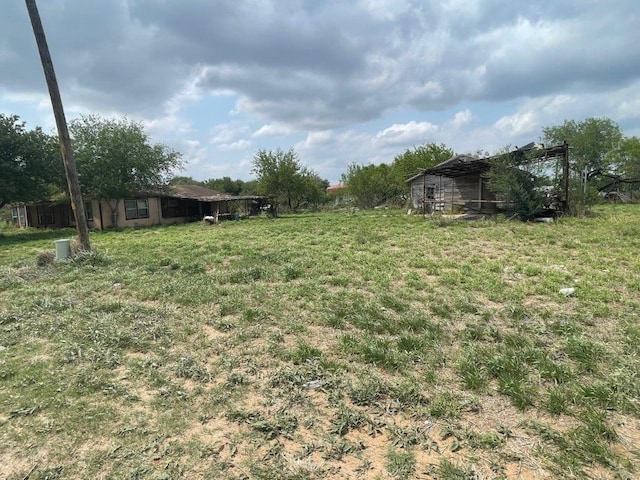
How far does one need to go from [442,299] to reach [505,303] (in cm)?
75

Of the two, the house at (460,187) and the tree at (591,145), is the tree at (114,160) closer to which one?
the house at (460,187)

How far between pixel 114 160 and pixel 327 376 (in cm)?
2240

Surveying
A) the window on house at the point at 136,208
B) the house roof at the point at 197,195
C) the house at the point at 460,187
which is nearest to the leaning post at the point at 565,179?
the house at the point at 460,187

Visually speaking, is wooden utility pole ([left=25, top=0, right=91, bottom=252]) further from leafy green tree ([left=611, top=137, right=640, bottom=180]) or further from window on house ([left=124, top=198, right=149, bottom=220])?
leafy green tree ([left=611, top=137, right=640, bottom=180])

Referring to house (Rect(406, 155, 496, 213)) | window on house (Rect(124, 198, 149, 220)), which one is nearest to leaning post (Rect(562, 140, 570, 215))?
house (Rect(406, 155, 496, 213))

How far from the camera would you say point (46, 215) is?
23734 millimetres

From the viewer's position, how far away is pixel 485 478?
1.97 metres

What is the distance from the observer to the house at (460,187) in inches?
695

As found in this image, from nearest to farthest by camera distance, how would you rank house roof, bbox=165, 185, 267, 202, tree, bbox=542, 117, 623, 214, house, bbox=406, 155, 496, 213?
house, bbox=406, 155, 496, 213, house roof, bbox=165, 185, 267, 202, tree, bbox=542, 117, 623, 214

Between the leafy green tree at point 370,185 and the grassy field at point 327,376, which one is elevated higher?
the leafy green tree at point 370,185

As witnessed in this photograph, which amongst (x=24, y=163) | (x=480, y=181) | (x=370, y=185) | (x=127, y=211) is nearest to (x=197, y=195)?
(x=127, y=211)

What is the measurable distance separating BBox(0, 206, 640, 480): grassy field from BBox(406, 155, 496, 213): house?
39.2 ft

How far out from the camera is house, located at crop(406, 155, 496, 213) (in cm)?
1764

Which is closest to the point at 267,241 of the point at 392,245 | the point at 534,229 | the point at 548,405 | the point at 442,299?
the point at 392,245
